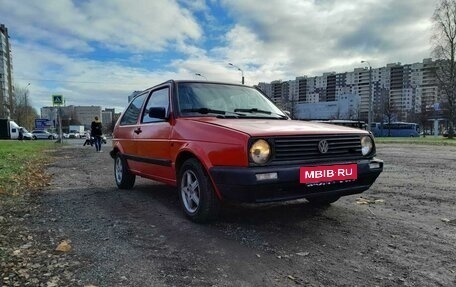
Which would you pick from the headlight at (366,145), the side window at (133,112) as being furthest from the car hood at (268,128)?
the side window at (133,112)

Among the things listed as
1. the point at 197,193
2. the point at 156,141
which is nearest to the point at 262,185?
the point at 197,193

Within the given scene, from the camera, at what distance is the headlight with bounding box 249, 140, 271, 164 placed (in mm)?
3686

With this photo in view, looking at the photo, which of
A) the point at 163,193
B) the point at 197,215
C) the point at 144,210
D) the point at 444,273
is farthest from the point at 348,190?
the point at 163,193

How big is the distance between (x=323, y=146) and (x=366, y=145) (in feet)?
2.53

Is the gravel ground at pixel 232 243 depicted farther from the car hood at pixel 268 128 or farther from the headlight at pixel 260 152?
the car hood at pixel 268 128

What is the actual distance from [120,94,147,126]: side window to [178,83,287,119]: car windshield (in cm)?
143

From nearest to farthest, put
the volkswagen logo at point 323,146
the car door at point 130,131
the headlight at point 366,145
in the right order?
the volkswagen logo at point 323,146
the headlight at point 366,145
the car door at point 130,131

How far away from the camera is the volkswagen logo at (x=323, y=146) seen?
13.1 ft

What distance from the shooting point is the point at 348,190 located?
4.18 m

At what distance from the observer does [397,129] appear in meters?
63.8

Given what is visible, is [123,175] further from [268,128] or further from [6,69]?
[6,69]

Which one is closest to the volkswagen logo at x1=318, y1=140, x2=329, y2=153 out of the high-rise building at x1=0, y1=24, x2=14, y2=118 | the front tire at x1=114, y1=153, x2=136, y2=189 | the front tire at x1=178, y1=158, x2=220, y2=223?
the front tire at x1=178, y1=158, x2=220, y2=223

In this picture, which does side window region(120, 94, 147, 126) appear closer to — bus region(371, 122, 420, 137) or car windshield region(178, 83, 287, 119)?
car windshield region(178, 83, 287, 119)

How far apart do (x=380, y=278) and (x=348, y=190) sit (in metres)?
1.39
